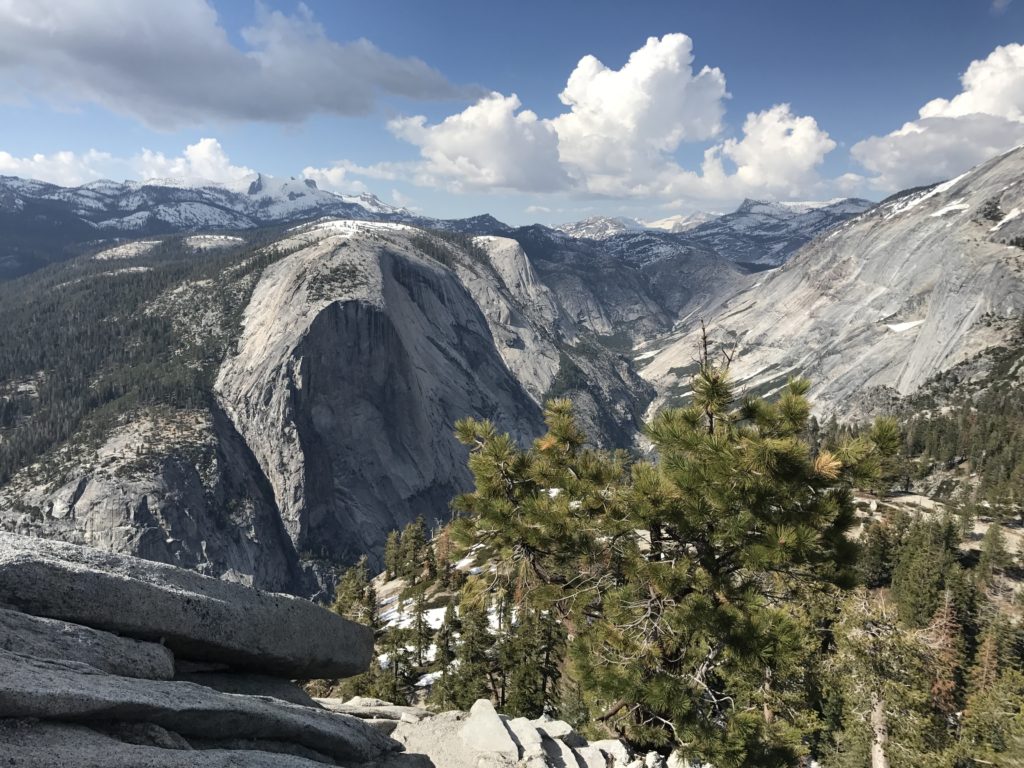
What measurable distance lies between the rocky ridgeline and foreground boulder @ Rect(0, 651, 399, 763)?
0.02 metres

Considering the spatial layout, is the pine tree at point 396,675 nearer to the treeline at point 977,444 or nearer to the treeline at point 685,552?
the treeline at point 685,552

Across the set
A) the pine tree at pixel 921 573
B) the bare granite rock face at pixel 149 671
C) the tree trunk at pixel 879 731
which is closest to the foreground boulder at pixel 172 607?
the bare granite rock face at pixel 149 671

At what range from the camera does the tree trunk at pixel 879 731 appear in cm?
1930

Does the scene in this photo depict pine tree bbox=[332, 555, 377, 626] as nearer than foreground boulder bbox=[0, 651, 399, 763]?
No

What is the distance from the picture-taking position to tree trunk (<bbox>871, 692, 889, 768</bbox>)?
19.3 m

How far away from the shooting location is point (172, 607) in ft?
36.8

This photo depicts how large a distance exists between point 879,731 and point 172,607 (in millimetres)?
23301

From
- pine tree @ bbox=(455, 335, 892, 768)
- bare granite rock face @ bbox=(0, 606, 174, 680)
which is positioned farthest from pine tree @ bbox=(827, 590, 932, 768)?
bare granite rock face @ bbox=(0, 606, 174, 680)

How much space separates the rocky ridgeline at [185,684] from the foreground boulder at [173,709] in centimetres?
2

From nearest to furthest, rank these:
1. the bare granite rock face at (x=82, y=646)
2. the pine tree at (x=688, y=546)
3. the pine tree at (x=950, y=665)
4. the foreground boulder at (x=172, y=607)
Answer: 1. the bare granite rock face at (x=82, y=646)
2. the foreground boulder at (x=172, y=607)
3. the pine tree at (x=688, y=546)
4. the pine tree at (x=950, y=665)

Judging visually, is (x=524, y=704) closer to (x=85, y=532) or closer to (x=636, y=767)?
(x=636, y=767)

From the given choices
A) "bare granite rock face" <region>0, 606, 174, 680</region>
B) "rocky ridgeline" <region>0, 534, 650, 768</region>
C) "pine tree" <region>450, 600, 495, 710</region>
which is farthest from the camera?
"pine tree" <region>450, 600, 495, 710</region>

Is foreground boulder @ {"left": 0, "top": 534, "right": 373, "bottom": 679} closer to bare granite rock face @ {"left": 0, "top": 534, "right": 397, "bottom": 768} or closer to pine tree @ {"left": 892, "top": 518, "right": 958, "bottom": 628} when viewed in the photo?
bare granite rock face @ {"left": 0, "top": 534, "right": 397, "bottom": 768}

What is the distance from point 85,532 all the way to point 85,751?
17982cm
